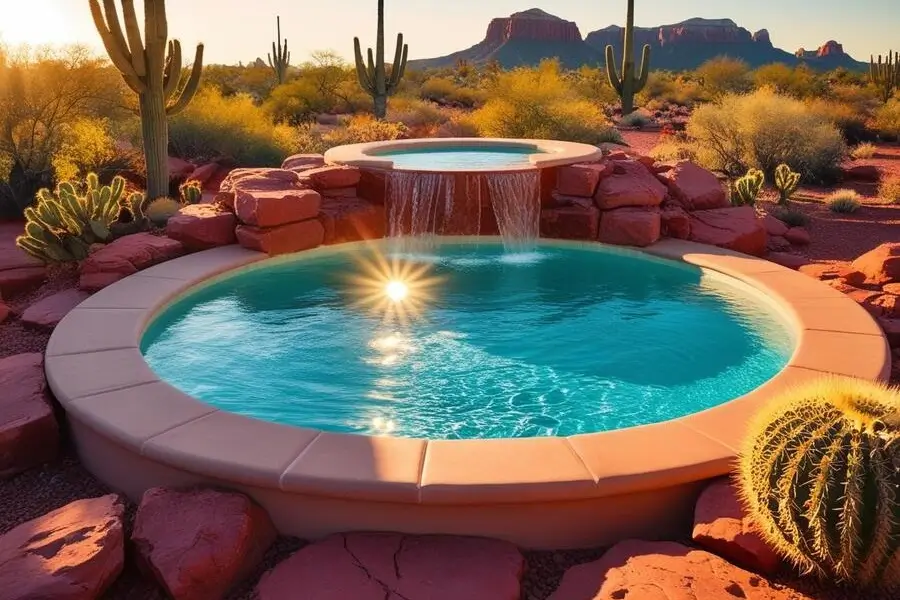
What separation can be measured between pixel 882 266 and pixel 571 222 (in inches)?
159

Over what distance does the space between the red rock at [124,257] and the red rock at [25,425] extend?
2.66 meters

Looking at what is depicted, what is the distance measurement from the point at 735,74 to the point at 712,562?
144 ft

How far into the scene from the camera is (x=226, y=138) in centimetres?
1839

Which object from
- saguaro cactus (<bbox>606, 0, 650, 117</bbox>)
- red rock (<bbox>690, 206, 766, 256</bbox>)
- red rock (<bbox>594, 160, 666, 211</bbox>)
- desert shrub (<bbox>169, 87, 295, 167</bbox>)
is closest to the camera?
red rock (<bbox>690, 206, 766, 256</bbox>)

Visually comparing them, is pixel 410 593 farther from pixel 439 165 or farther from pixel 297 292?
pixel 439 165

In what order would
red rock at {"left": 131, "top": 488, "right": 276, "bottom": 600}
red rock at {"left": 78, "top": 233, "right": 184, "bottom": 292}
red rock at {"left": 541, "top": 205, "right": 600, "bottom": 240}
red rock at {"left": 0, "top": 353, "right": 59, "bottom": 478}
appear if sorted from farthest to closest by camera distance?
red rock at {"left": 541, "top": 205, "right": 600, "bottom": 240} < red rock at {"left": 78, "top": 233, "right": 184, "bottom": 292} < red rock at {"left": 0, "top": 353, "right": 59, "bottom": 478} < red rock at {"left": 131, "top": 488, "right": 276, "bottom": 600}

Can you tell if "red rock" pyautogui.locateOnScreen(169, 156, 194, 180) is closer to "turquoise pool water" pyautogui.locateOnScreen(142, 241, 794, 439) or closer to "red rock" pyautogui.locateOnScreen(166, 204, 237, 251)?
"red rock" pyautogui.locateOnScreen(166, 204, 237, 251)

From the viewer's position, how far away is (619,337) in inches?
279

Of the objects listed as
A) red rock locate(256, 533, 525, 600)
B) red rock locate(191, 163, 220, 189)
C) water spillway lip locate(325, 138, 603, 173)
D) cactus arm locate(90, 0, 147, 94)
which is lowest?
red rock locate(256, 533, 525, 600)

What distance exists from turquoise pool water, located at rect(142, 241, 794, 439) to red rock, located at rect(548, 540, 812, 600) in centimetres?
150

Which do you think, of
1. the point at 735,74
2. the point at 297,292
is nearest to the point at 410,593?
the point at 297,292

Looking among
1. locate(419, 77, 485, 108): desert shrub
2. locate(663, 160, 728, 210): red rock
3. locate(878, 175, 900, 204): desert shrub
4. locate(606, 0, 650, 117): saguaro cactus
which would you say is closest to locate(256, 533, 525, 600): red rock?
locate(663, 160, 728, 210): red rock

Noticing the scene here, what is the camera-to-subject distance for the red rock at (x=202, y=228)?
30.5ft

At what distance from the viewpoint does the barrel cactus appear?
10.4 feet
